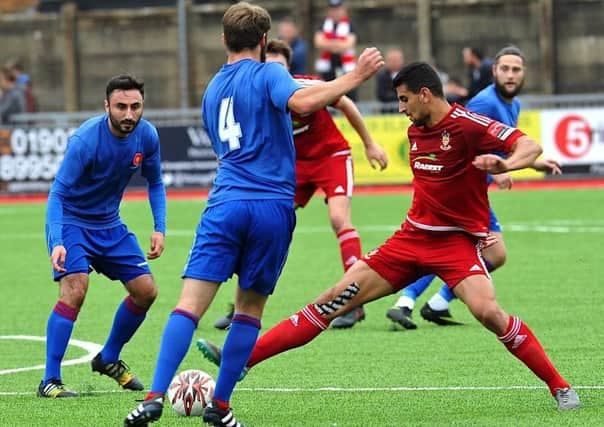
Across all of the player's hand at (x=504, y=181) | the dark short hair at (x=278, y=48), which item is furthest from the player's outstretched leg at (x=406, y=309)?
the dark short hair at (x=278, y=48)

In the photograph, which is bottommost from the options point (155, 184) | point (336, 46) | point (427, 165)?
point (155, 184)

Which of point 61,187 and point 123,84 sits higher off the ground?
point 123,84

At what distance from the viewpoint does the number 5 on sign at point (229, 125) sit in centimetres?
724

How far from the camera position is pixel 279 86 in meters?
7.05

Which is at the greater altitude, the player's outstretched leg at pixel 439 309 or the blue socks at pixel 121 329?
the blue socks at pixel 121 329

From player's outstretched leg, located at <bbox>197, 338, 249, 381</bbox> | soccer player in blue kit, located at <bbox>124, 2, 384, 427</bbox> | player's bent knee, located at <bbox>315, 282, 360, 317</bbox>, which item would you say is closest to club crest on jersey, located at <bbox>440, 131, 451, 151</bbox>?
player's bent knee, located at <bbox>315, 282, 360, 317</bbox>

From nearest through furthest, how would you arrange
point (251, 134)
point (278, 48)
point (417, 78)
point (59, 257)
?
1. point (251, 134)
2. point (417, 78)
3. point (59, 257)
4. point (278, 48)

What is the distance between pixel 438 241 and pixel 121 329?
2.20 meters

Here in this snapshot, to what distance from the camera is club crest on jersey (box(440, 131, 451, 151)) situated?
26.0ft

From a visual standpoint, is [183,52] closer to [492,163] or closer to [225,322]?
[225,322]

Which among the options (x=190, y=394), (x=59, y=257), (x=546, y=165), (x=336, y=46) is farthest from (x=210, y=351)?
(x=336, y=46)

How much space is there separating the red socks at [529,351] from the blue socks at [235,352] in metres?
1.40

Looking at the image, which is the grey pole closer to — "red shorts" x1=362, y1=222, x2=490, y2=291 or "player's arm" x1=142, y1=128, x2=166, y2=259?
"player's arm" x1=142, y1=128, x2=166, y2=259

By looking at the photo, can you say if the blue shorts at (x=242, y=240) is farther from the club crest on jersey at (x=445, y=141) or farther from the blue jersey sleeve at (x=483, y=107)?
the blue jersey sleeve at (x=483, y=107)
